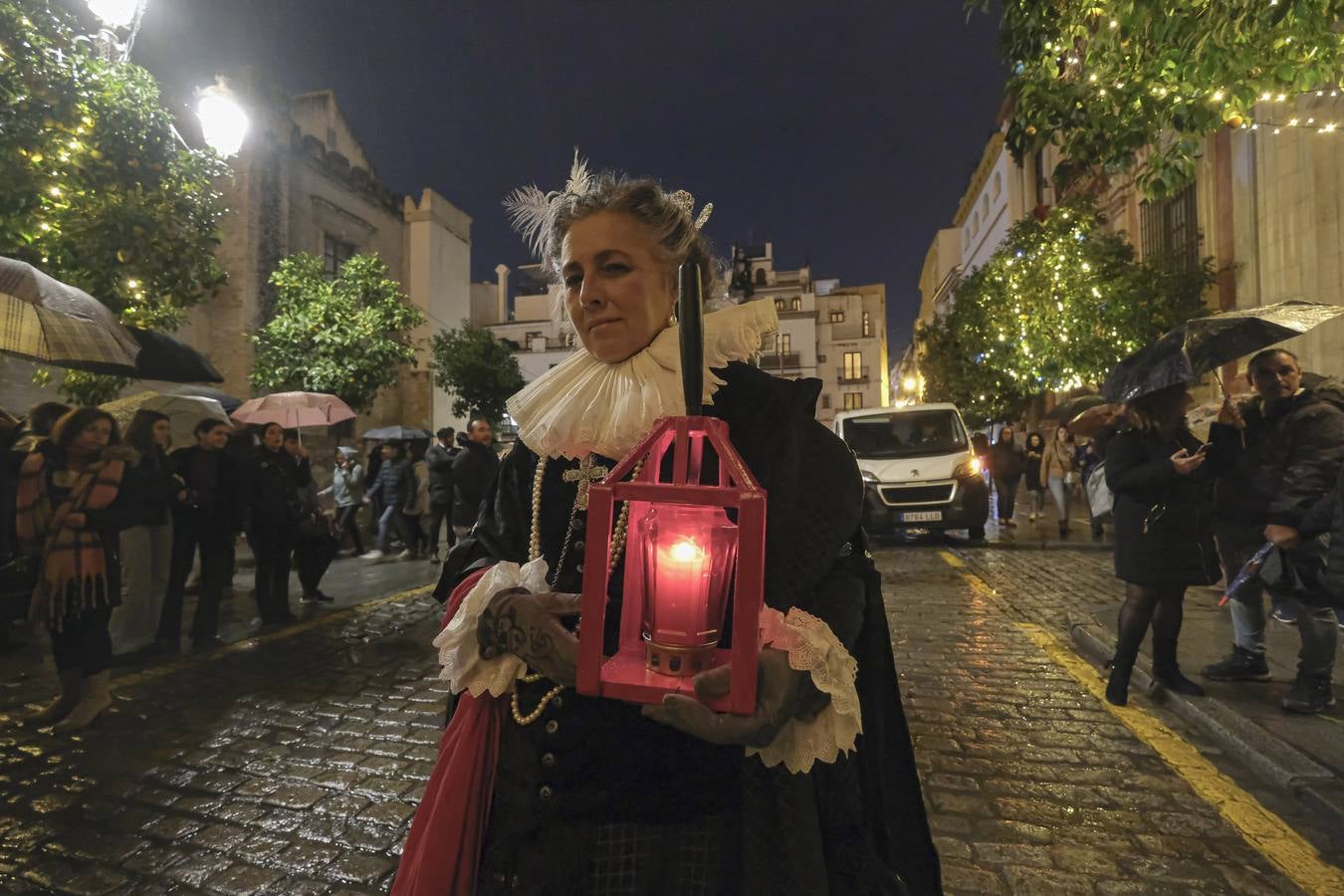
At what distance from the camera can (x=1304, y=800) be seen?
299 cm

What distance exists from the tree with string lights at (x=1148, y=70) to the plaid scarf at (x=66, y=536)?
21.0 feet

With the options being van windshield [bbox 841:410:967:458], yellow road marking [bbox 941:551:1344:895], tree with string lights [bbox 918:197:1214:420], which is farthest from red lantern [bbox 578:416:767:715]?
tree with string lights [bbox 918:197:1214:420]

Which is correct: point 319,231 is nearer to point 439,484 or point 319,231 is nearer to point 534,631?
point 439,484

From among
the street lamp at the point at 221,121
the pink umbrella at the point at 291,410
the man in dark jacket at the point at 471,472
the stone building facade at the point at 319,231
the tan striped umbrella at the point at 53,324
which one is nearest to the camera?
the tan striped umbrella at the point at 53,324

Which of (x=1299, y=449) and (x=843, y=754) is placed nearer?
(x=843, y=754)

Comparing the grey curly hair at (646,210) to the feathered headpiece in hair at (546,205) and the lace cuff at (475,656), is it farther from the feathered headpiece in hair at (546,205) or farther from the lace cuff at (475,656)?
the lace cuff at (475,656)

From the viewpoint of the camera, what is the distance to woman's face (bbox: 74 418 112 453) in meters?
4.52

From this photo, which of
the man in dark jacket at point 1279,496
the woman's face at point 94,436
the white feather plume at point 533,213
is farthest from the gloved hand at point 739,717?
the woman's face at point 94,436

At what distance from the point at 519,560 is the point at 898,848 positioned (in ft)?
3.18

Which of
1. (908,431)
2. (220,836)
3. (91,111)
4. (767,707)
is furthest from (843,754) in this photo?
(908,431)

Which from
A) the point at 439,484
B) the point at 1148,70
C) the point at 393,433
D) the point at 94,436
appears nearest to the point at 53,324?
the point at 94,436

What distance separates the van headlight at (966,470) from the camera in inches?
404

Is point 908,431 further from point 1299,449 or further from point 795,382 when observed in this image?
point 795,382

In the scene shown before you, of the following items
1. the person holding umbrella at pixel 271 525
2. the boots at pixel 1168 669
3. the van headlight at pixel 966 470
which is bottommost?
the boots at pixel 1168 669
